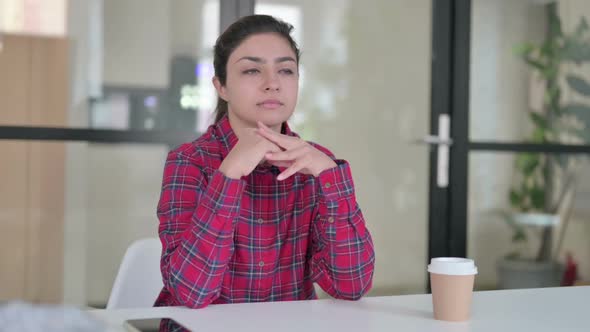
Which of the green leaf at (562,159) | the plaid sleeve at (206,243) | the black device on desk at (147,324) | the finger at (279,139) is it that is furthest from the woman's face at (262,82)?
the green leaf at (562,159)

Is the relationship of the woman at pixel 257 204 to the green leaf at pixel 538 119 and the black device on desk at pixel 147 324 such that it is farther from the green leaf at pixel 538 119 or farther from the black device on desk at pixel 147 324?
the green leaf at pixel 538 119

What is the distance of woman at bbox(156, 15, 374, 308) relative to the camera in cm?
134

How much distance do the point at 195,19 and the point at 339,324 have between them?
2.15 m

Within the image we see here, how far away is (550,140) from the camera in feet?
11.8

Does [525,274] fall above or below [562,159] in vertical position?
below

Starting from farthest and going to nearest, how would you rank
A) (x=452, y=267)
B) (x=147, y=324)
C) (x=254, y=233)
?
(x=254, y=233) → (x=452, y=267) → (x=147, y=324)

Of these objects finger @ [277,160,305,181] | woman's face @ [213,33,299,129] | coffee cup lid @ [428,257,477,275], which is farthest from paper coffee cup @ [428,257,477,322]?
woman's face @ [213,33,299,129]

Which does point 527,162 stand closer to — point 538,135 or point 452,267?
point 538,135

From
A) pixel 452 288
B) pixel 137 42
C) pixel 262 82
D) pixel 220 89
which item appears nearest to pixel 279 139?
pixel 262 82

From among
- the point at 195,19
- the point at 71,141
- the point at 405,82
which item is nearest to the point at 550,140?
the point at 405,82

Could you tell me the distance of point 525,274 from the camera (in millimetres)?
3568

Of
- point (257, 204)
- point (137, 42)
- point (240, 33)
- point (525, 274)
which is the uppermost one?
point (137, 42)

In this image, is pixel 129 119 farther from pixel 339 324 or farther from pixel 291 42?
pixel 339 324

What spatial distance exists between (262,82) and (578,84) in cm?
260
